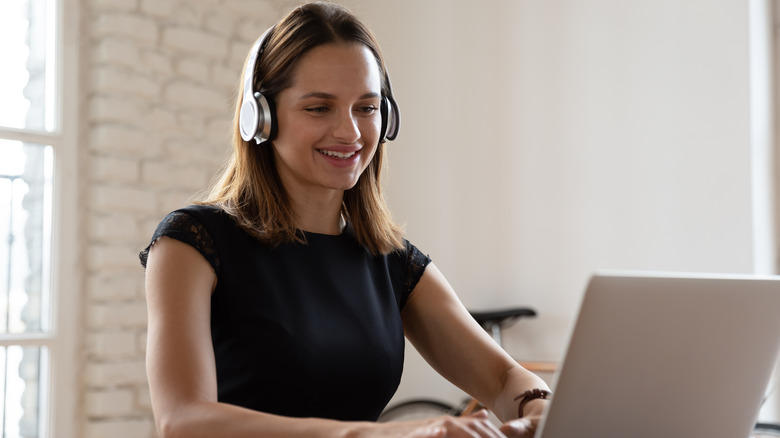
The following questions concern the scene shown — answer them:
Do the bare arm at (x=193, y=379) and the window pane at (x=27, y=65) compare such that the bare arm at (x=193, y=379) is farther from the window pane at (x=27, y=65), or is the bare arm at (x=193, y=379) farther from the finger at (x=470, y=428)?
the window pane at (x=27, y=65)

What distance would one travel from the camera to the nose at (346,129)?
4.60ft

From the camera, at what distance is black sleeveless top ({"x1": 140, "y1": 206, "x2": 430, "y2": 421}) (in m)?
1.29

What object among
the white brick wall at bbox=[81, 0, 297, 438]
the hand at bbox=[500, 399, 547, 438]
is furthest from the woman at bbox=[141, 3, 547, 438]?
the white brick wall at bbox=[81, 0, 297, 438]

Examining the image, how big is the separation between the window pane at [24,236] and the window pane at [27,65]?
0.36 ft

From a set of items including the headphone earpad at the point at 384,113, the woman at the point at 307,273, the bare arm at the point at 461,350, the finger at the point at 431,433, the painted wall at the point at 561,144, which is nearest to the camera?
the finger at the point at 431,433

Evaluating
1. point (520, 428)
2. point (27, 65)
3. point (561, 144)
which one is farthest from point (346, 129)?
point (561, 144)

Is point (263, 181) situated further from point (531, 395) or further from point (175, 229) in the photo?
point (531, 395)

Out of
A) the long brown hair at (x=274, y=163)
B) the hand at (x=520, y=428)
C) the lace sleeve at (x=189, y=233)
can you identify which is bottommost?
the hand at (x=520, y=428)

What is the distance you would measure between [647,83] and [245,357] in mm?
2661

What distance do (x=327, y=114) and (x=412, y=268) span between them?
35cm

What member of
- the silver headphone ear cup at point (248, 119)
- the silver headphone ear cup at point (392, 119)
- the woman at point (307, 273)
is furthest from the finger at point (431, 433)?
the silver headphone ear cup at point (392, 119)

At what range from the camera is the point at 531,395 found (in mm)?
1288

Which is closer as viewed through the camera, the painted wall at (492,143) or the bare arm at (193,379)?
the bare arm at (193,379)

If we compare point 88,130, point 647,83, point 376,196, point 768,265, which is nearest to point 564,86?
point 647,83
